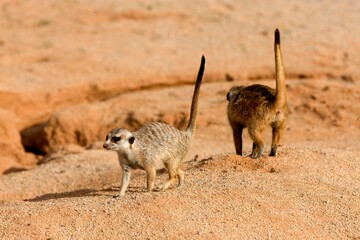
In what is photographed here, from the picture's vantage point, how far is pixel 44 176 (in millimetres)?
10258

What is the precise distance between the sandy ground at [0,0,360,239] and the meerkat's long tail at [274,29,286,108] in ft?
1.99

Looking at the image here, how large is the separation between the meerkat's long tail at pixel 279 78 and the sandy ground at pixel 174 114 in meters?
0.61

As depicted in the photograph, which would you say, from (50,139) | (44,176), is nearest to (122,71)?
(50,139)

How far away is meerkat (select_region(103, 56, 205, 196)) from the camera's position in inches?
278

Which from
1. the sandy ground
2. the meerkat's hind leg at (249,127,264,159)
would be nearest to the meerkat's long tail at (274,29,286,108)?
the meerkat's hind leg at (249,127,264,159)

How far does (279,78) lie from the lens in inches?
304

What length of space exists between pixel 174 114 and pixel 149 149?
5.40 m

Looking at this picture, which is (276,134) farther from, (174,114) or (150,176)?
(174,114)

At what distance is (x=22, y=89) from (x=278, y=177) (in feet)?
28.0

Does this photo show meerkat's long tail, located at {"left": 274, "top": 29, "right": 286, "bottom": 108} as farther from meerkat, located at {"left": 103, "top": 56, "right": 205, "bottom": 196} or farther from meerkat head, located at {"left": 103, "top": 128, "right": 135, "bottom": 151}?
meerkat head, located at {"left": 103, "top": 128, "right": 135, "bottom": 151}

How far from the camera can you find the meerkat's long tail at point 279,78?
7.71m

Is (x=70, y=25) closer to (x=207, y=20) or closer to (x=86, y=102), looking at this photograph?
(x=207, y=20)

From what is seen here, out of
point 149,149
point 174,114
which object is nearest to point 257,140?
point 149,149

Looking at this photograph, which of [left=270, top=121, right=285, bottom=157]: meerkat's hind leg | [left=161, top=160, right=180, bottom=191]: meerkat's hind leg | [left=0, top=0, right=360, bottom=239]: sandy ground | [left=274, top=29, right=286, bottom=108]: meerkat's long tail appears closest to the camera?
[left=0, top=0, right=360, bottom=239]: sandy ground
